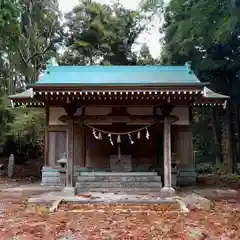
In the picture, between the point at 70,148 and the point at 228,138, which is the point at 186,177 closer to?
the point at 70,148

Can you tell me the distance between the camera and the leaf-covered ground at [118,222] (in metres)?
5.49

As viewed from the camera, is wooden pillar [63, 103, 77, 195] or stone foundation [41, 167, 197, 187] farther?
stone foundation [41, 167, 197, 187]

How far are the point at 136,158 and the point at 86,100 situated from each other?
3598 mm

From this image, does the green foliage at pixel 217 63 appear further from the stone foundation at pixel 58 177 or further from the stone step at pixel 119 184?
the stone step at pixel 119 184

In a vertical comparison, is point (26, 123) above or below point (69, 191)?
above

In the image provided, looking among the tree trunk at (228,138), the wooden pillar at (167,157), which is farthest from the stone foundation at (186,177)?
the tree trunk at (228,138)

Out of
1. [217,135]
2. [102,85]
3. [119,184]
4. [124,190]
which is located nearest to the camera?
[102,85]

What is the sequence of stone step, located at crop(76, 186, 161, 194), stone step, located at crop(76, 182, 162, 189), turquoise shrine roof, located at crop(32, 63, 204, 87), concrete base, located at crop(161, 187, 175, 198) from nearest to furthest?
concrete base, located at crop(161, 187, 175, 198) < stone step, located at crop(76, 186, 161, 194) < stone step, located at crop(76, 182, 162, 189) < turquoise shrine roof, located at crop(32, 63, 204, 87)

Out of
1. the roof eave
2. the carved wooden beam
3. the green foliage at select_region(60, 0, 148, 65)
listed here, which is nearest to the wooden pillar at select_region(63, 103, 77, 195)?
the carved wooden beam

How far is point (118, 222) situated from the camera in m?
6.36

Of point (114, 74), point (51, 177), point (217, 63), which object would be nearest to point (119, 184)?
point (51, 177)

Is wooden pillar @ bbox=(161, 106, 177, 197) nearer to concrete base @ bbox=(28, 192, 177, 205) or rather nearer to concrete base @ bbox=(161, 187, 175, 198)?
concrete base @ bbox=(161, 187, 175, 198)

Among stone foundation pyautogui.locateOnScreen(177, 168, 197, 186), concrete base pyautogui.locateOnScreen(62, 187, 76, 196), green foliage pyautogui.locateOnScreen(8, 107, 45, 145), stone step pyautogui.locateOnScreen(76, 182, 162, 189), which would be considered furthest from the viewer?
green foliage pyautogui.locateOnScreen(8, 107, 45, 145)

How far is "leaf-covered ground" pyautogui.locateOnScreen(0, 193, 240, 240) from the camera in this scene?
549 centimetres
